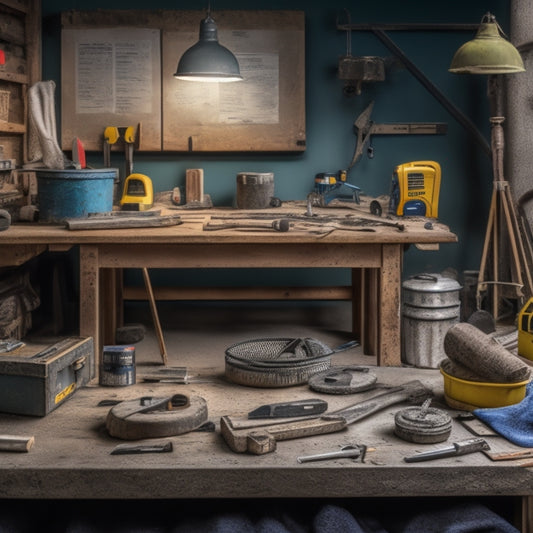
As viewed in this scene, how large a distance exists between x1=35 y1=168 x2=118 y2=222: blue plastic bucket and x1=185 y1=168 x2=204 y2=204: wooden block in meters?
1.22

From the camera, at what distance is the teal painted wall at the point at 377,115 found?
19.6 feet

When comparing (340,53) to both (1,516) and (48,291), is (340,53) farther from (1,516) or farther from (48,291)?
(1,516)

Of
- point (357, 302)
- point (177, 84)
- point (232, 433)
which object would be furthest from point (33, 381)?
point (177, 84)

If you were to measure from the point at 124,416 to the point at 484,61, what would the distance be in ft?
10.5

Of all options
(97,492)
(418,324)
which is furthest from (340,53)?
(97,492)

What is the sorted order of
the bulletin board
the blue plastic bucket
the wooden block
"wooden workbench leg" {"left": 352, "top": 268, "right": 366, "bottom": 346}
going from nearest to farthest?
the blue plastic bucket
"wooden workbench leg" {"left": 352, "top": 268, "right": 366, "bottom": 346}
the wooden block
the bulletin board

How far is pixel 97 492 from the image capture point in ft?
7.80

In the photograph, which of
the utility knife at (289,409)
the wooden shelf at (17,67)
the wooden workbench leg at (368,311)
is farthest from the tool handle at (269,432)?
the wooden shelf at (17,67)

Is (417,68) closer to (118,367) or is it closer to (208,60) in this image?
(208,60)

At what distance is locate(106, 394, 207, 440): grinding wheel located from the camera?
102 inches

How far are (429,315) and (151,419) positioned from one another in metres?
2.38

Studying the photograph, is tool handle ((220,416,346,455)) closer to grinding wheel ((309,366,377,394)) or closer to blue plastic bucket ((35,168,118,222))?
grinding wheel ((309,366,377,394))

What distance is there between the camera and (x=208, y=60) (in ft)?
16.5

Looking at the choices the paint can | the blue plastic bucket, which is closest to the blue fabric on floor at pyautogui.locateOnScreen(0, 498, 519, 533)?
the paint can
